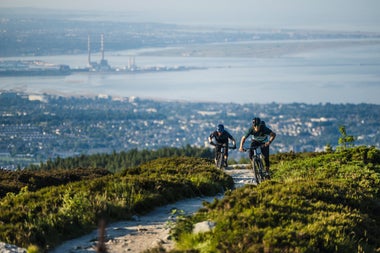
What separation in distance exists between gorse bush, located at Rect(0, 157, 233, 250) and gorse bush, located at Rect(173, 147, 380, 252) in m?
1.49

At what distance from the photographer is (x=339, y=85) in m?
185

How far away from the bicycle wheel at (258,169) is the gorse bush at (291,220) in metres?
3.34

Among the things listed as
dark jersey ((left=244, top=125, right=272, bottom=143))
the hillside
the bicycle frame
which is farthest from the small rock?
the bicycle frame

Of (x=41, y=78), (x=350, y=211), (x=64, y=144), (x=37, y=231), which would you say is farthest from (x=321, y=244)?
(x=41, y=78)

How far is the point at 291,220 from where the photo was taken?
28.3ft

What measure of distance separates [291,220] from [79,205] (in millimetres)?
2922

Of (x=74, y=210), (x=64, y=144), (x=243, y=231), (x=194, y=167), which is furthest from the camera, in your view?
(x=64, y=144)

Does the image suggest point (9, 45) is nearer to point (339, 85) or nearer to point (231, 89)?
point (231, 89)

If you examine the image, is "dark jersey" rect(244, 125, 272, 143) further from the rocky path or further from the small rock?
the small rock

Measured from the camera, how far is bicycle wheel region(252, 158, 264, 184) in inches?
611

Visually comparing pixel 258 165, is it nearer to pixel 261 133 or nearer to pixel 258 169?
pixel 258 169

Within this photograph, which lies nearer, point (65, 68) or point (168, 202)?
point (168, 202)

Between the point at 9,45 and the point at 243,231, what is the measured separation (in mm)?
188818

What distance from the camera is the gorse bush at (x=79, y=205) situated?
8.71 m
